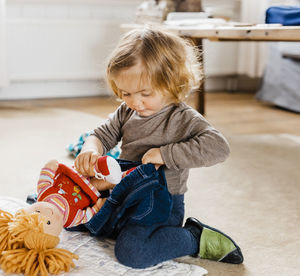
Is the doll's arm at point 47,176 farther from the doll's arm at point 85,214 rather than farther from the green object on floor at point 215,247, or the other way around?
the green object on floor at point 215,247

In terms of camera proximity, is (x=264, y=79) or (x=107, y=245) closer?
(x=107, y=245)

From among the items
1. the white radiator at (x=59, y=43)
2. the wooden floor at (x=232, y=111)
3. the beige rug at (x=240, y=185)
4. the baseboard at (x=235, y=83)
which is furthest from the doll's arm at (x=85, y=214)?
the baseboard at (x=235, y=83)

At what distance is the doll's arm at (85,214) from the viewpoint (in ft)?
3.16

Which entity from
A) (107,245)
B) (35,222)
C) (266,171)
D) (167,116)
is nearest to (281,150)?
(266,171)

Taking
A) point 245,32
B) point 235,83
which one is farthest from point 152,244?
point 235,83

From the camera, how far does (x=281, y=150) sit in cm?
178

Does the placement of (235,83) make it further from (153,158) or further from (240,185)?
(153,158)

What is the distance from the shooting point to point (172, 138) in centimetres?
100

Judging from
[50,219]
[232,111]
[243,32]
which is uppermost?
[243,32]

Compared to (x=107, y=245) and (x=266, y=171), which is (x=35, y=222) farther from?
(x=266, y=171)

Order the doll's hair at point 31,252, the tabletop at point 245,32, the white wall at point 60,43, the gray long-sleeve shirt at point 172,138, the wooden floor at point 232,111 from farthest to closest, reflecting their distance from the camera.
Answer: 1. the white wall at point 60,43
2. the wooden floor at point 232,111
3. the tabletop at point 245,32
4. the gray long-sleeve shirt at point 172,138
5. the doll's hair at point 31,252

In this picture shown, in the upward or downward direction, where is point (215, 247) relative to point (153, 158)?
downward

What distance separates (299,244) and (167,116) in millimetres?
427

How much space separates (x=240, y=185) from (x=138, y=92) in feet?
1.96
